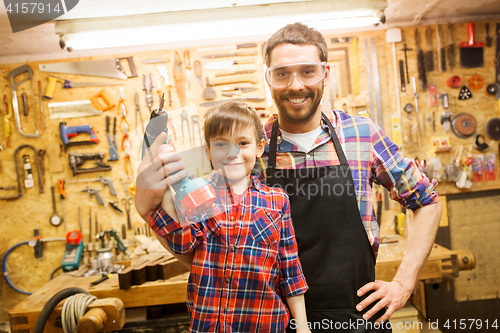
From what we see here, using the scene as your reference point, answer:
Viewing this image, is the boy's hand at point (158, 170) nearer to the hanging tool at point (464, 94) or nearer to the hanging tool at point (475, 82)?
the hanging tool at point (464, 94)

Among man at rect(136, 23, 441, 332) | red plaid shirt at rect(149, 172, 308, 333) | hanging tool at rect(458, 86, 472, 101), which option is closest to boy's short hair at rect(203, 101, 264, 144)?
red plaid shirt at rect(149, 172, 308, 333)

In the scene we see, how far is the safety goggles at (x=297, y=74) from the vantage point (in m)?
1.30

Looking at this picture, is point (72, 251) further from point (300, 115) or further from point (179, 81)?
point (300, 115)

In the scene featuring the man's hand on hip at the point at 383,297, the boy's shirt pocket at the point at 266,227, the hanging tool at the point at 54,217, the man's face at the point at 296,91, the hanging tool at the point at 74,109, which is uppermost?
the hanging tool at the point at 74,109

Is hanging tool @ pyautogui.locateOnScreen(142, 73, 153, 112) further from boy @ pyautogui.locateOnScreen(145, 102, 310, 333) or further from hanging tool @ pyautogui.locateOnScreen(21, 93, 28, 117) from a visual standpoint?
boy @ pyautogui.locateOnScreen(145, 102, 310, 333)

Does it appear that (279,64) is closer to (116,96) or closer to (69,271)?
(116,96)

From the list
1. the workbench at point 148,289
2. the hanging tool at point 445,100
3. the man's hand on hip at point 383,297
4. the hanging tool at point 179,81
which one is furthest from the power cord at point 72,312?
the hanging tool at point 445,100

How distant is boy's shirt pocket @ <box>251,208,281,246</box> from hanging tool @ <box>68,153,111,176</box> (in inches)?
104

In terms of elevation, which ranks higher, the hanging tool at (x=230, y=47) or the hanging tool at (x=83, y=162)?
the hanging tool at (x=230, y=47)

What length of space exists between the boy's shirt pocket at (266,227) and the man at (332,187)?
0.47 ft

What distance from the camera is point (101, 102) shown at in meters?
3.34

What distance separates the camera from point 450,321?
337 centimetres

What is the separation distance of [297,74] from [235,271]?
777mm

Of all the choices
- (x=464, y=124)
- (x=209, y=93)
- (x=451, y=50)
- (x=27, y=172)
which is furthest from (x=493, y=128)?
(x=27, y=172)
